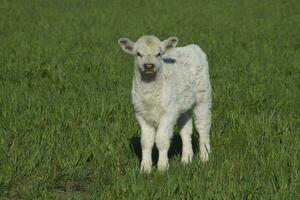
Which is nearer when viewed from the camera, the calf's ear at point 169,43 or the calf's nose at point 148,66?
the calf's nose at point 148,66

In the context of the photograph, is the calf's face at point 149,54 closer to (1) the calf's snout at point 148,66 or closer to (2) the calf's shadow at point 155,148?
(1) the calf's snout at point 148,66

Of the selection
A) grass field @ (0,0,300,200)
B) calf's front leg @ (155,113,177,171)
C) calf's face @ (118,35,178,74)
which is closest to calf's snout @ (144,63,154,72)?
calf's face @ (118,35,178,74)

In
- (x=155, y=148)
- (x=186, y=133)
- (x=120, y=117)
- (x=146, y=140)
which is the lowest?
(x=155, y=148)

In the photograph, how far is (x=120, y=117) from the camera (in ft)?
27.3

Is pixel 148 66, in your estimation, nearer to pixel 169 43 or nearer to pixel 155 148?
pixel 169 43

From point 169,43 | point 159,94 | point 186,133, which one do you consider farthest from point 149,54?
point 186,133

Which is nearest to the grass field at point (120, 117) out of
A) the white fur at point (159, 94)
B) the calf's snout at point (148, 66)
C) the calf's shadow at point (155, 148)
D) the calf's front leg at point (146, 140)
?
the calf's shadow at point (155, 148)

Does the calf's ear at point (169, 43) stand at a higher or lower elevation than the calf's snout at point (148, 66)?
higher

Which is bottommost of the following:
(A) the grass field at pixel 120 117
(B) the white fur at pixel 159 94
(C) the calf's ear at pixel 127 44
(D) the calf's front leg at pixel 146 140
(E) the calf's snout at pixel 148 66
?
(A) the grass field at pixel 120 117

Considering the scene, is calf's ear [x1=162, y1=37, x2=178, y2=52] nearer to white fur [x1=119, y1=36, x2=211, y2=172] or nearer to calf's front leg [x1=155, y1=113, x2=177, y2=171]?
white fur [x1=119, y1=36, x2=211, y2=172]

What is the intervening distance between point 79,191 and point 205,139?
1887 mm

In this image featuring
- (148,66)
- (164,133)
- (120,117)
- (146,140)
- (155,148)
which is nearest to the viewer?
(148,66)

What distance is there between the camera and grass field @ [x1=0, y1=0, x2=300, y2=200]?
5.77 metres

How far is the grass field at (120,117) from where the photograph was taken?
5.77 m
